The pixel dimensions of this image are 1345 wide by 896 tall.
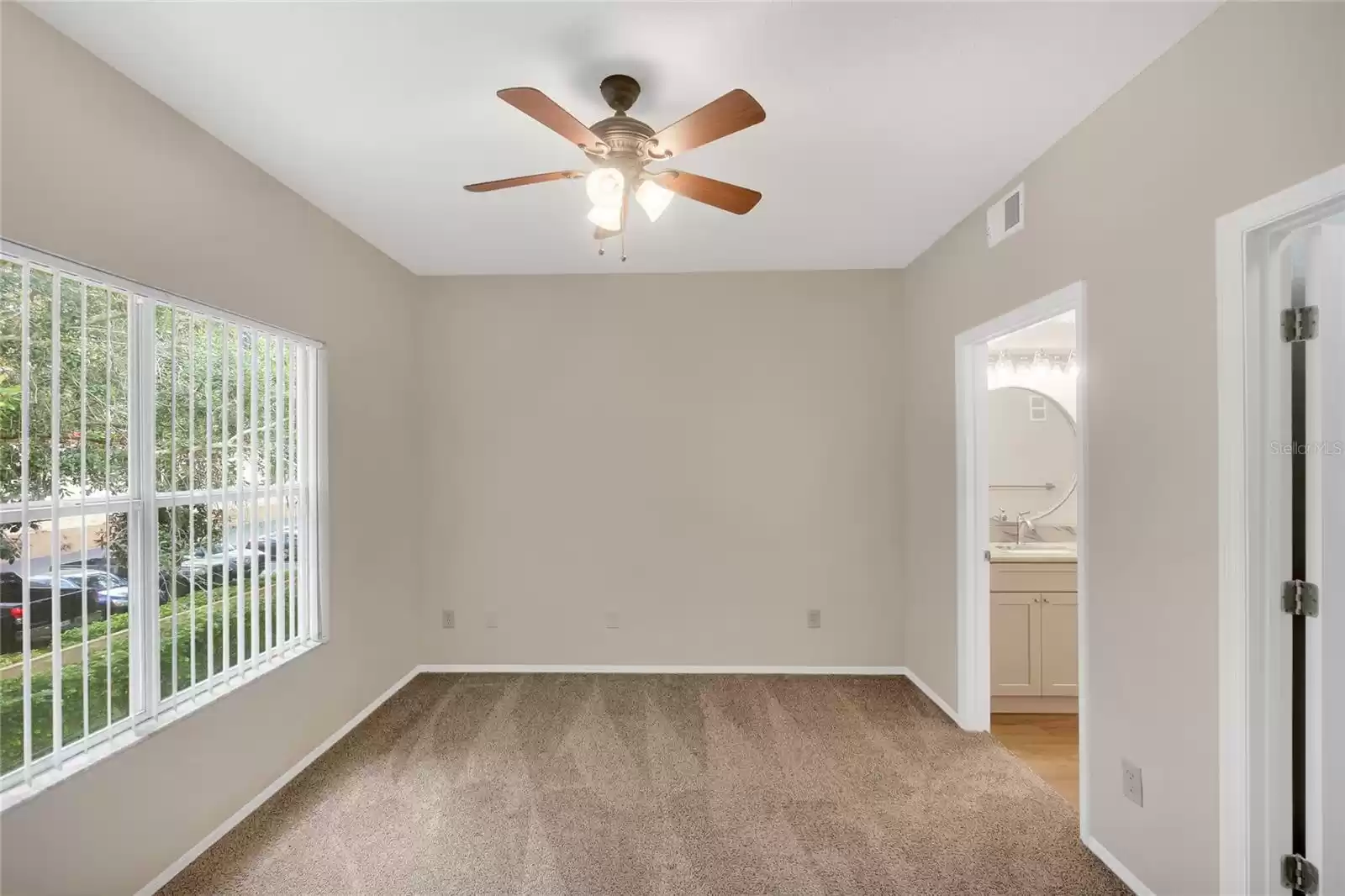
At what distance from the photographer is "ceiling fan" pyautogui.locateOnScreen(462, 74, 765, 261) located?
1620mm

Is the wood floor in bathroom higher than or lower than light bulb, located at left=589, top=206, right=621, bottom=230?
lower

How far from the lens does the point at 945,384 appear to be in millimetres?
3420

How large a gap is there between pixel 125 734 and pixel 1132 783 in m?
3.20

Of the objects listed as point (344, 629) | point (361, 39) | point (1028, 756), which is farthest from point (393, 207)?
point (1028, 756)

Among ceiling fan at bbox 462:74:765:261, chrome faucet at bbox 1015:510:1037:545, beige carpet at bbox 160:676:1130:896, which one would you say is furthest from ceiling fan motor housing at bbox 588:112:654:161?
chrome faucet at bbox 1015:510:1037:545

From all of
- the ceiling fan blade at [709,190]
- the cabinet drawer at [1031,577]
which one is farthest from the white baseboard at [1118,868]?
the ceiling fan blade at [709,190]

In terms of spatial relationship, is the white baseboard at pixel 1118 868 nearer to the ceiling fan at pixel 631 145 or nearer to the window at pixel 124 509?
the ceiling fan at pixel 631 145

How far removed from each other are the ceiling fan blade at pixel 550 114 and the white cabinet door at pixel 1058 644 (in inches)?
128

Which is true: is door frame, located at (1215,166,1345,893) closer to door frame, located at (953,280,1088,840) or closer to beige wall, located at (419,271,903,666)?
door frame, located at (953,280,1088,840)

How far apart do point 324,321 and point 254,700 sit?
5.57 feet

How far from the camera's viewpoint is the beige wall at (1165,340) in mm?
1524

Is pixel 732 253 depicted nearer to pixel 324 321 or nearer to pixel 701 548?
pixel 701 548

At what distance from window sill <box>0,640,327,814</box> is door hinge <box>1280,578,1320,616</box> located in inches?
128

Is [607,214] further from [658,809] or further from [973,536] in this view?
[973,536]
